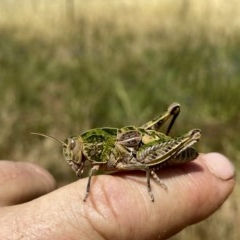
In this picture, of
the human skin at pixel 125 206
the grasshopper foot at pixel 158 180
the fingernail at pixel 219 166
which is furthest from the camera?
the fingernail at pixel 219 166

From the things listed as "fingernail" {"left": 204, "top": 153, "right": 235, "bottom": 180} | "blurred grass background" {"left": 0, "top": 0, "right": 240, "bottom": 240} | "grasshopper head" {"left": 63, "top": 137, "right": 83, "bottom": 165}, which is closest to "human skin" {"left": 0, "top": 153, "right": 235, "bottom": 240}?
"fingernail" {"left": 204, "top": 153, "right": 235, "bottom": 180}

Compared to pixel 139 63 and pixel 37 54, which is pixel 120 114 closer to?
pixel 139 63

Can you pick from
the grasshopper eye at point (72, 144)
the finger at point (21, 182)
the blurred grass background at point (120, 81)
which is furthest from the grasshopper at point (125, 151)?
the blurred grass background at point (120, 81)

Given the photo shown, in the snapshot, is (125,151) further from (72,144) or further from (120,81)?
(120,81)

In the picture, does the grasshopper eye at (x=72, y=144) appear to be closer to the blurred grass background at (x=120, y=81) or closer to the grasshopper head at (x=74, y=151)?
the grasshopper head at (x=74, y=151)

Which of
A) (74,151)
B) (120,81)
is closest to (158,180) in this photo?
(74,151)

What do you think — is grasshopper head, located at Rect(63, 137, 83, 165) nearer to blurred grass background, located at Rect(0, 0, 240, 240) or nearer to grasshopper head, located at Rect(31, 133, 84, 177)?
grasshopper head, located at Rect(31, 133, 84, 177)

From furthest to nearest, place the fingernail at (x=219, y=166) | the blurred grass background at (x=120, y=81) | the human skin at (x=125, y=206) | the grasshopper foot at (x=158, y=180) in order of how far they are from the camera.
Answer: the blurred grass background at (x=120, y=81) < the fingernail at (x=219, y=166) < the grasshopper foot at (x=158, y=180) < the human skin at (x=125, y=206)
